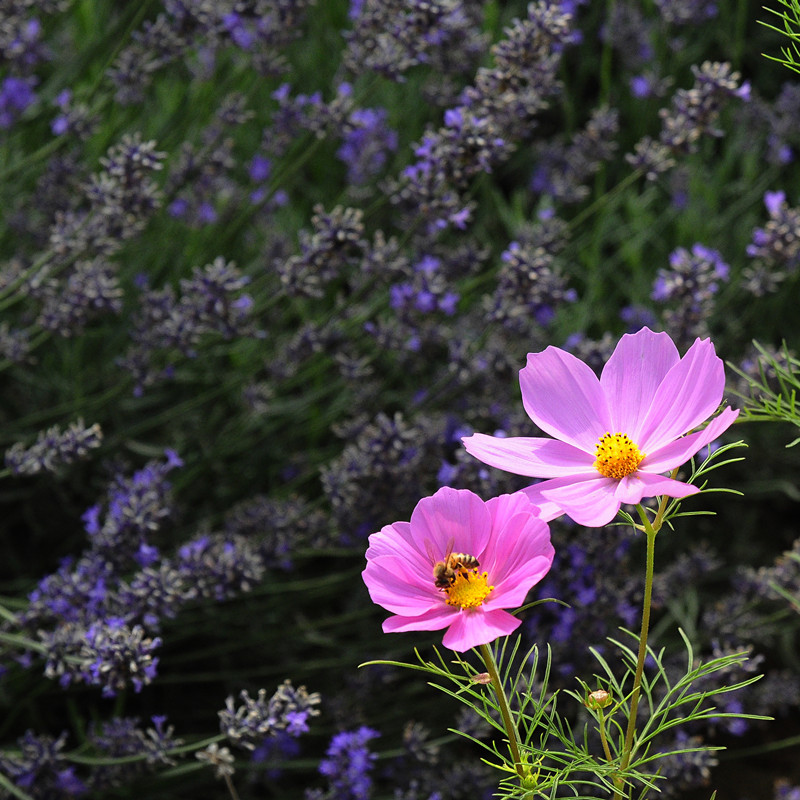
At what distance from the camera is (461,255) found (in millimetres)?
2102

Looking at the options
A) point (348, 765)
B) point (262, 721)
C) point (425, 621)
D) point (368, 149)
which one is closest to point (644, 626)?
point (425, 621)

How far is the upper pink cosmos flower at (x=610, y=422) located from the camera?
3.26 feet

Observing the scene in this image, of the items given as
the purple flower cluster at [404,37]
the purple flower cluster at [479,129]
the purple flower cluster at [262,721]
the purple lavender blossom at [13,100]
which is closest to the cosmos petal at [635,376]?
the purple flower cluster at [262,721]

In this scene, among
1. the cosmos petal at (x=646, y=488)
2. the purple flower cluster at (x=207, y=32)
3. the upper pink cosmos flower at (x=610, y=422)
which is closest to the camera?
the cosmos petal at (x=646, y=488)

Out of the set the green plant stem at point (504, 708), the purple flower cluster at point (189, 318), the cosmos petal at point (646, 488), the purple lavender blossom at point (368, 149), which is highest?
the purple lavender blossom at point (368, 149)

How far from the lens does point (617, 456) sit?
1072 millimetres

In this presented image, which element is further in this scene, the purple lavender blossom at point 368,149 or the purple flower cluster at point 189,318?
the purple lavender blossom at point 368,149

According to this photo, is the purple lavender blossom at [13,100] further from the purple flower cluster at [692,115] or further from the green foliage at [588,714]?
the green foliage at [588,714]

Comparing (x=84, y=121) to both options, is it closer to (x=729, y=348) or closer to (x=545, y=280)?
(x=545, y=280)

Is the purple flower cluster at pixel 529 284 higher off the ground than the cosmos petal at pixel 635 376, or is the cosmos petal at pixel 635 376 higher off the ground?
the purple flower cluster at pixel 529 284

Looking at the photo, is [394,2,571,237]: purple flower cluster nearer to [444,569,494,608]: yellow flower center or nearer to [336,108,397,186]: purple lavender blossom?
[336,108,397,186]: purple lavender blossom

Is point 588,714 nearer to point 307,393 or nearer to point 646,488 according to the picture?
point 646,488

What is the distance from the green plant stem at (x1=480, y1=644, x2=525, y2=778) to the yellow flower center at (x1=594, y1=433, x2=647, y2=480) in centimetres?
23

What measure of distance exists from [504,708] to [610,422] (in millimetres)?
341
